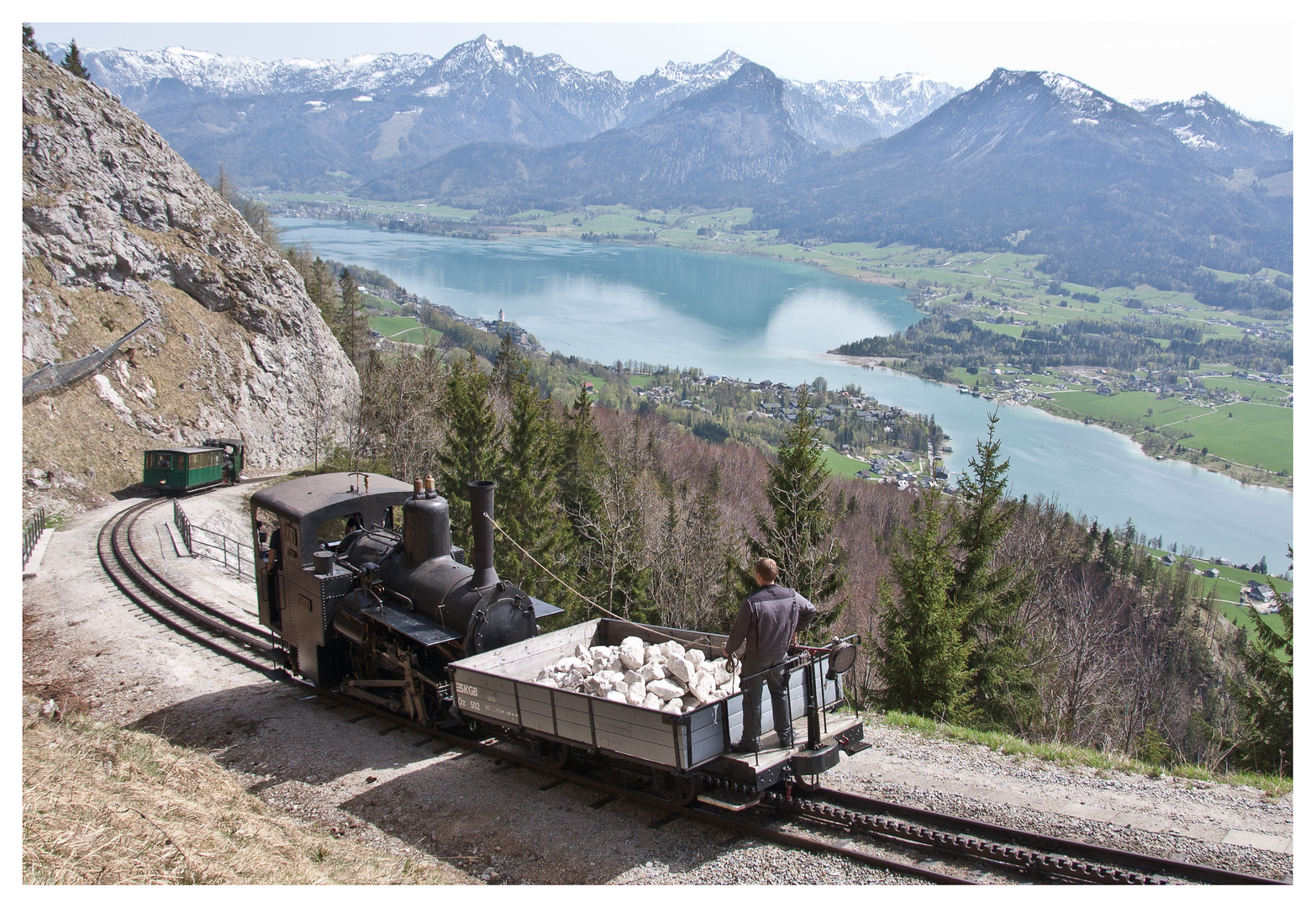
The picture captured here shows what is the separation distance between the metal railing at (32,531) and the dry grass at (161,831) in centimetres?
1499

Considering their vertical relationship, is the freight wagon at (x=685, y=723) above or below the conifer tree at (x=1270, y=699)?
above

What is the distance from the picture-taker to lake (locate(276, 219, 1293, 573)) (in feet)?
238

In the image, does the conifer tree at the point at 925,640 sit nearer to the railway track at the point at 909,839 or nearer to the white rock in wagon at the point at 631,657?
the railway track at the point at 909,839

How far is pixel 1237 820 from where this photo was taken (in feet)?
24.5

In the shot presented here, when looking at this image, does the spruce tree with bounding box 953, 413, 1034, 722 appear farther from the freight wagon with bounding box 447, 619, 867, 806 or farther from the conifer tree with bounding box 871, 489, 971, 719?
the freight wagon with bounding box 447, 619, 867, 806

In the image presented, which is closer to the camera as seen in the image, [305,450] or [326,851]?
[326,851]

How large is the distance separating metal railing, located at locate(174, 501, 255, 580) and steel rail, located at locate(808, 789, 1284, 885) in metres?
18.8

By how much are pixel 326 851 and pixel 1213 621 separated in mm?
59570

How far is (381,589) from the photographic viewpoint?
36.2 ft

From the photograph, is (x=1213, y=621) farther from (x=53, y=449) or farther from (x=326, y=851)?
(x=53, y=449)

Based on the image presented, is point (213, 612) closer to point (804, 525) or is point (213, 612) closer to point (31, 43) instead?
point (804, 525)

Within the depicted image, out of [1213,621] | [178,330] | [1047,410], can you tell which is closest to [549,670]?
[178,330]

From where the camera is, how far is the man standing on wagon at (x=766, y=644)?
7.33 m

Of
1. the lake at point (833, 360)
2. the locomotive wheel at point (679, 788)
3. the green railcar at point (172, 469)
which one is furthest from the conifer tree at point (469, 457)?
the lake at point (833, 360)
